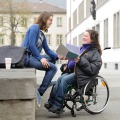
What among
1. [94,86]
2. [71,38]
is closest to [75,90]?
[94,86]

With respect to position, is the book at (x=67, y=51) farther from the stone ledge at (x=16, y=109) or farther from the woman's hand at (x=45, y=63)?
the stone ledge at (x=16, y=109)

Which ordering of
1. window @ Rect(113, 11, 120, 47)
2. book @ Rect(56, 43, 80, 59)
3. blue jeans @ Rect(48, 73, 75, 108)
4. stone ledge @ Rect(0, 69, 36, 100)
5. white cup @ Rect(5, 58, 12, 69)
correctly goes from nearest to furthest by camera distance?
stone ledge @ Rect(0, 69, 36, 100) → book @ Rect(56, 43, 80, 59) → blue jeans @ Rect(48, 73, 75, 108) → white cup @ Rect(5, 58, 12, 69) → window @ Rect(113, 11, 120, 47)

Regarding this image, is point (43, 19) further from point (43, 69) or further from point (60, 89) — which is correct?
point (60, 89)

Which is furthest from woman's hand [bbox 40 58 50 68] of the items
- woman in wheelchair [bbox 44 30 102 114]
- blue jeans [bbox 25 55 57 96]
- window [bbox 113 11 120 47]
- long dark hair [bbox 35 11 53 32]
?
window [bbox 113 11 120 47]

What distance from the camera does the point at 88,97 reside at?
304 inches

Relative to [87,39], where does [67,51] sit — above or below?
below

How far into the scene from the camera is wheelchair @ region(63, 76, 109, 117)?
7.55m

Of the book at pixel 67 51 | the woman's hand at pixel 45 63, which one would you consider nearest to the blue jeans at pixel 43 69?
the woman's hand at pixel 45 63

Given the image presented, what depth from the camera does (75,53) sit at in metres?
7.16

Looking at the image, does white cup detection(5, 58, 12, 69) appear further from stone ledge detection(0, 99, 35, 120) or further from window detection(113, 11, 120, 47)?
window detection(113, 11, 120, 47)

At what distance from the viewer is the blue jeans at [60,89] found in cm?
740

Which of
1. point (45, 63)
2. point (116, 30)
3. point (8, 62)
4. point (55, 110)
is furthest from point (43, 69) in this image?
point (116, 30)

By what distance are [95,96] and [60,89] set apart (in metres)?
0.78

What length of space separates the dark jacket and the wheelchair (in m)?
0.11
